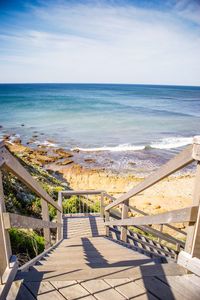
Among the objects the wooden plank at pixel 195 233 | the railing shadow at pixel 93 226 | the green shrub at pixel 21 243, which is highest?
the wooden plank at pixel 195 233

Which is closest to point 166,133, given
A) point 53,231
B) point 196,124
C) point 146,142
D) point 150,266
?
point 146,142

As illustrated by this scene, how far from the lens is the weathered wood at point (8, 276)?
1.87m

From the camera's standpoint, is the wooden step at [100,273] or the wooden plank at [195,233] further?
the wooden step at [100,273]

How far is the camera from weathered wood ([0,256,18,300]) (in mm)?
1871

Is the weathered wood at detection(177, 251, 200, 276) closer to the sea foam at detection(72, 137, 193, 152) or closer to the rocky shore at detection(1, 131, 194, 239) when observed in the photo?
the rocky shore at detection(1, 131, 194, 239)

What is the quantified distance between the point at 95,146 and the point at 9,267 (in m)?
25.6

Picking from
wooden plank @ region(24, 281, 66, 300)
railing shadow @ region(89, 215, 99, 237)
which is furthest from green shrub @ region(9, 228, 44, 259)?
wooden plank @ region(24, 281, 66, 300)

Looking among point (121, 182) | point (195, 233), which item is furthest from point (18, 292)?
point (121, 182)

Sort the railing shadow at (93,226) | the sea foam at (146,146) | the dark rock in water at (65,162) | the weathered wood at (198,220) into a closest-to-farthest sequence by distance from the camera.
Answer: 1. the weathered wood at (198,220)
2. the railing shadow at (93,226)
3. the dark rock in water at (65,162)
4. the sea foam at (146,146)

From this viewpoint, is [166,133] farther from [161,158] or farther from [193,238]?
[193,238]

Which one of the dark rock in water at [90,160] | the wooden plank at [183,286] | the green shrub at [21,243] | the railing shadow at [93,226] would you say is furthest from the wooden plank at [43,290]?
the dark rock in water at [90,160]

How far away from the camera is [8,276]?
78.7 inches

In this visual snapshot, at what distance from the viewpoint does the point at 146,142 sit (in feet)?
95.8

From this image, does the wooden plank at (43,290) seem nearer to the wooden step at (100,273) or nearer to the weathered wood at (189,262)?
the wooden step at (100,273)
